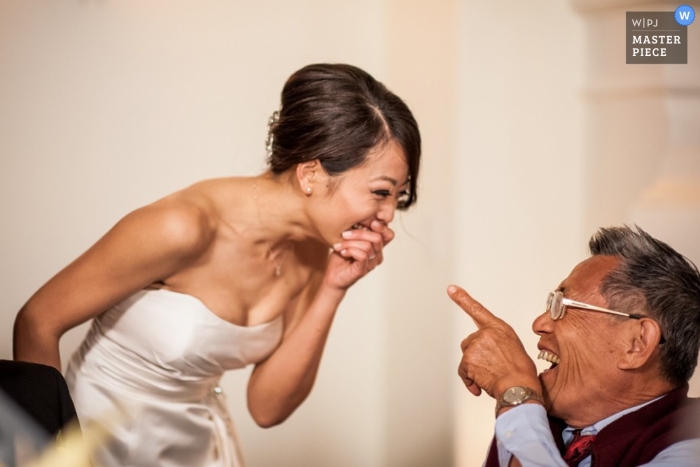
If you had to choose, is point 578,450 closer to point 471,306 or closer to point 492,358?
point 492,358

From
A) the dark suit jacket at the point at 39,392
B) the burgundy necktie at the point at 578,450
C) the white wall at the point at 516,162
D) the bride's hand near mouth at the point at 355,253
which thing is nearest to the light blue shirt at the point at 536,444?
the burgundy necktie at the point at 578,450

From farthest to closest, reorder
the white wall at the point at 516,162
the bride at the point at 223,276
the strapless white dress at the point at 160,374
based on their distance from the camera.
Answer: the white wall at the point at 516,162 < the strapless white dress at the point at 160,374 < the bride at the point at 223,276

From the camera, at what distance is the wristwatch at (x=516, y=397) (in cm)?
153

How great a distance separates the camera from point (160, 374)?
211cm

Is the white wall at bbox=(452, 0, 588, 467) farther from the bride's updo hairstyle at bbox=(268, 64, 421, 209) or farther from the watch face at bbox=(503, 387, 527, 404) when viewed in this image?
the watch face at bbox=(503, 387, 527, 404)

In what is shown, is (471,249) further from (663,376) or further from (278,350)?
(663,376)

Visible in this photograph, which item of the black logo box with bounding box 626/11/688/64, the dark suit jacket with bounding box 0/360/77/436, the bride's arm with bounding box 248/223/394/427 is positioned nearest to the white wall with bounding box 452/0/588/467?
the black logo box with bounding box 626/11/688/64

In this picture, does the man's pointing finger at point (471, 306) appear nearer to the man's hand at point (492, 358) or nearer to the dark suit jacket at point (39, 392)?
the man's hand at point (492, 358)

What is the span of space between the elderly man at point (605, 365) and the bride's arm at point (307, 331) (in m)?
0.45

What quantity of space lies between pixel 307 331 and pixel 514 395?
771 mm

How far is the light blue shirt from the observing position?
1438 mm

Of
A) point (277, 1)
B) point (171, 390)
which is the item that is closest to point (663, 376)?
point (171, 390)

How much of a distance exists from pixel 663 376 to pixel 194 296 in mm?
1095

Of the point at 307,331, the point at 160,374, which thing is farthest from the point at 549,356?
the point at 160,374
